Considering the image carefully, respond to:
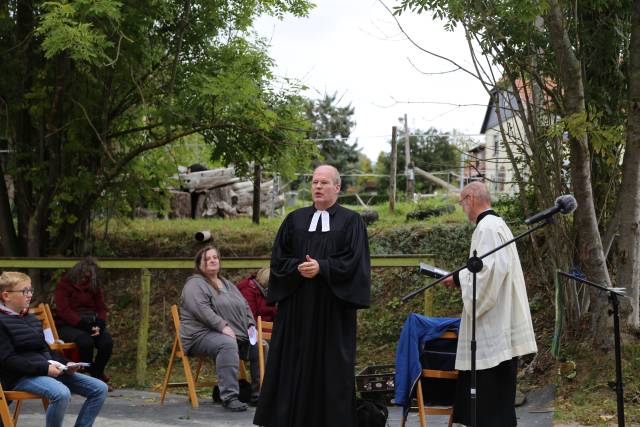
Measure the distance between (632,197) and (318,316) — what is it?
13.7 ft

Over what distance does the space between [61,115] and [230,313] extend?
4444mm

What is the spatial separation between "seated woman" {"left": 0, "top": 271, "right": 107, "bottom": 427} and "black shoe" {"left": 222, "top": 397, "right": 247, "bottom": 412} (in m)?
2.27

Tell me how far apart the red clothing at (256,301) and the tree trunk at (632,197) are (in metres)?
3.56

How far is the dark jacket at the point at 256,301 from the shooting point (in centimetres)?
950

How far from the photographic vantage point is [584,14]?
9.65m

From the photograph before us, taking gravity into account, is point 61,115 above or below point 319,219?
above

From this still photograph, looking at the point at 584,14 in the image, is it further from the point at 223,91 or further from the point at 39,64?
the point at 39,64

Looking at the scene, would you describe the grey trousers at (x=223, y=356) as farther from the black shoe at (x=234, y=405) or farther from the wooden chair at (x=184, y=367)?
the wooden chair at (x=184, y=367)

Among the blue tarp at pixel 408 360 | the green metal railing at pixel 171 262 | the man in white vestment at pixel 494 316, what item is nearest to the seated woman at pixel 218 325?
the green metal railing at pixel 171 262

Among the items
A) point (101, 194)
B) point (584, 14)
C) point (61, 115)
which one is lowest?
point (101, 194)

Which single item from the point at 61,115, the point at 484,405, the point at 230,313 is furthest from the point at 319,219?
the point at 61,115

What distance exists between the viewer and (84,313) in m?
9.58

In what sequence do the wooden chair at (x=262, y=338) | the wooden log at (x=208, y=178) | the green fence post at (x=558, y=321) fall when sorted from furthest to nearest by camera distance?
the wooden log at (x=208, y=178), the green fence post at (x=558, y=321), the wooden chair at (x=262, y=338)

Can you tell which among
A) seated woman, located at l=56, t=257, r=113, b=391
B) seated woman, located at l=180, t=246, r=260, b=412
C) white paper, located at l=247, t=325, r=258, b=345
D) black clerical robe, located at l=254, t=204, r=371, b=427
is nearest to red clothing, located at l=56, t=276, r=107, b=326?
seated woman, located at l=56, t=257, r=113, b=391
